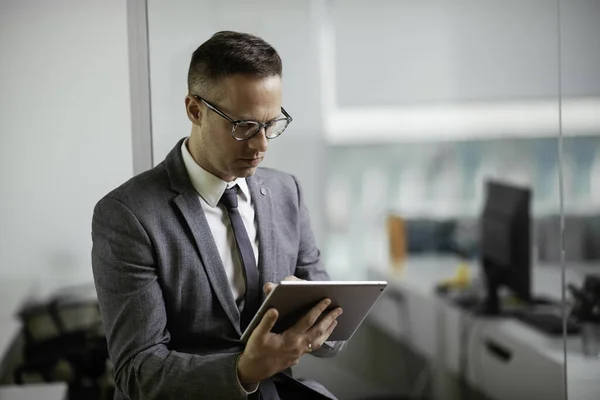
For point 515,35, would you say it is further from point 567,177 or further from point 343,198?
point 343,198

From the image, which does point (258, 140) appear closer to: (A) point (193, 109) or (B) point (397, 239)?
(A) point (193, 109)

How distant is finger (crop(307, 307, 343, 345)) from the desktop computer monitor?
150 cm

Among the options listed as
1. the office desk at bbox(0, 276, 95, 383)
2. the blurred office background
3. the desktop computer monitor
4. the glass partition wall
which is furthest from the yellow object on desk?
the office desk at bbox(0, 276, 95, 383)

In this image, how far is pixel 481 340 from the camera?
2984 millimetres

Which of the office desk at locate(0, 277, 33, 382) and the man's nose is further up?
the man's nose

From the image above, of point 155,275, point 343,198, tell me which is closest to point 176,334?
point 155,275

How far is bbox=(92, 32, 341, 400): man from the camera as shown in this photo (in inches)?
55.6

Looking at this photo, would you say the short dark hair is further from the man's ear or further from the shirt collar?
the shirt collar

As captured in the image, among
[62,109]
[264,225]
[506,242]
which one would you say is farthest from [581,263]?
[62,109]

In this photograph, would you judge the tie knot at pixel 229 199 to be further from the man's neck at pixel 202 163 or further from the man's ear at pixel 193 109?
the man's ear at pixel 193 109

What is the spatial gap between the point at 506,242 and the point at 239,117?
171cm

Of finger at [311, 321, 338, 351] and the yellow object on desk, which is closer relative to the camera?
finger at [311, 321, 338, 351]

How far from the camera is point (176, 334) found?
1504 mm

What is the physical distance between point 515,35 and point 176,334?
7.27 ft
